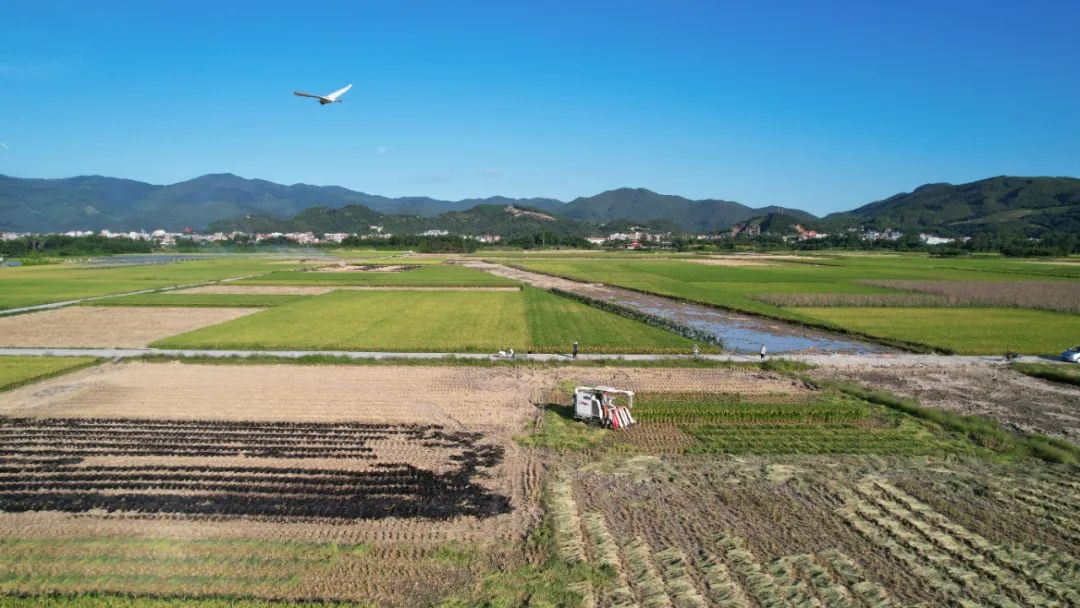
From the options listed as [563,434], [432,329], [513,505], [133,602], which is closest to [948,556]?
[513,505]

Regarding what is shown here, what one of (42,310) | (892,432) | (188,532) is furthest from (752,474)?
(42,310)

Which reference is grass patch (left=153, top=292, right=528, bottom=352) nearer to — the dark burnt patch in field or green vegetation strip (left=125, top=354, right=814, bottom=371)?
green vegetation strip (left=125, top=354, right=814, bottom=371)

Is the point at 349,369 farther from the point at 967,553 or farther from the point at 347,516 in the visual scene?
the point at 967,553

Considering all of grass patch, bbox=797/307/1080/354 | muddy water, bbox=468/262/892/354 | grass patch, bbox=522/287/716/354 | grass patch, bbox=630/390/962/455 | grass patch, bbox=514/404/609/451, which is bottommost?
muddy water, bbox=468/262/892/354

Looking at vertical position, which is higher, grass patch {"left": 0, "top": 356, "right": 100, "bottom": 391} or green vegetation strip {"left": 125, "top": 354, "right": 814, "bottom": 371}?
grass patch {"left": 0, "top": 356, "right": 100, "bottom": 391}

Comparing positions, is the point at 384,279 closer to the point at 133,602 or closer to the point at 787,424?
the point at 787,424

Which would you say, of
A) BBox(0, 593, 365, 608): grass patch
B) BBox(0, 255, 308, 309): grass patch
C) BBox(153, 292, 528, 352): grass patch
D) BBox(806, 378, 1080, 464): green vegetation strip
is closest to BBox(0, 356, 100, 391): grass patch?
BBox(153, 292, 528, 352): grass patch

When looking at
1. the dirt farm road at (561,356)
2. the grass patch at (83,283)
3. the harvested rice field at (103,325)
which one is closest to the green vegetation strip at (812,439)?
the dirt farm road at (561,356)

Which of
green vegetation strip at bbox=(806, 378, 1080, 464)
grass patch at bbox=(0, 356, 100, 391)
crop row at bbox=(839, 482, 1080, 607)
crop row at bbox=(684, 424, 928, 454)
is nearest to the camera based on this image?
crop row at bbox=(839, 482, 1080, 607)
